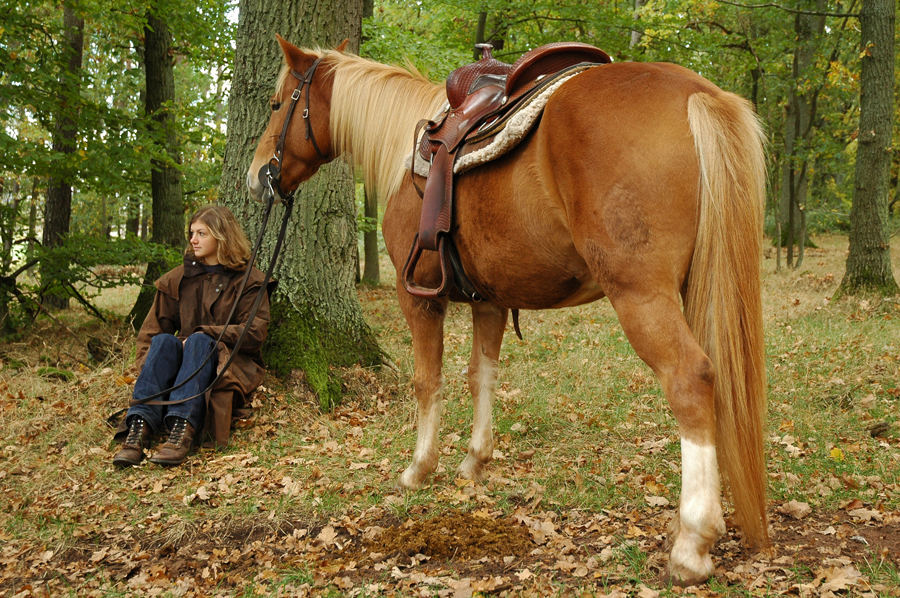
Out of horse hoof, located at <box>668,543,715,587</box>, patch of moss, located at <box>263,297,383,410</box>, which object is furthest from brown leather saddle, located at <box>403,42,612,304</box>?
patch of moss, located at <box>263,297,383,410</box>

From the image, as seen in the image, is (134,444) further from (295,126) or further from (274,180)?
(295,126)

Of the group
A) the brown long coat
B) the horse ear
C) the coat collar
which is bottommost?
the brown long coat

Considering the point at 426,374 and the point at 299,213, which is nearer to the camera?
the point at 426,374

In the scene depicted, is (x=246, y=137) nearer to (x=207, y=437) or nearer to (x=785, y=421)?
(x=207, y=437)

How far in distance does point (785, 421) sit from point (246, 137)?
4.50 meters

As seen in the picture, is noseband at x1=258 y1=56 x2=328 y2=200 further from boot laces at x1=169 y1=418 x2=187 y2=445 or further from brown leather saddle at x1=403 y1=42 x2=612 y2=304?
boot laces at x1=169 y1=418 x2=187 y2=445

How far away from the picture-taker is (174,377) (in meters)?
4.34

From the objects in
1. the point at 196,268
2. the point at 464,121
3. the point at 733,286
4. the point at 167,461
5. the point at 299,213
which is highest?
the point at 464,121

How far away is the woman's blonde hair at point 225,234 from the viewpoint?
4.52 m

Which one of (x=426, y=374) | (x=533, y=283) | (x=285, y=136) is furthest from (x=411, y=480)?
(x=285, y=136)

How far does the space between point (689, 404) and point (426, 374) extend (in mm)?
1677

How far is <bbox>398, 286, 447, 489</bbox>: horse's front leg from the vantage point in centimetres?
362

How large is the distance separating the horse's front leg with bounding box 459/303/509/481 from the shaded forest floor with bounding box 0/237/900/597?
133 millimetres

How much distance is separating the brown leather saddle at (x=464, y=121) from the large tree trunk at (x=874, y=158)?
675 cm
